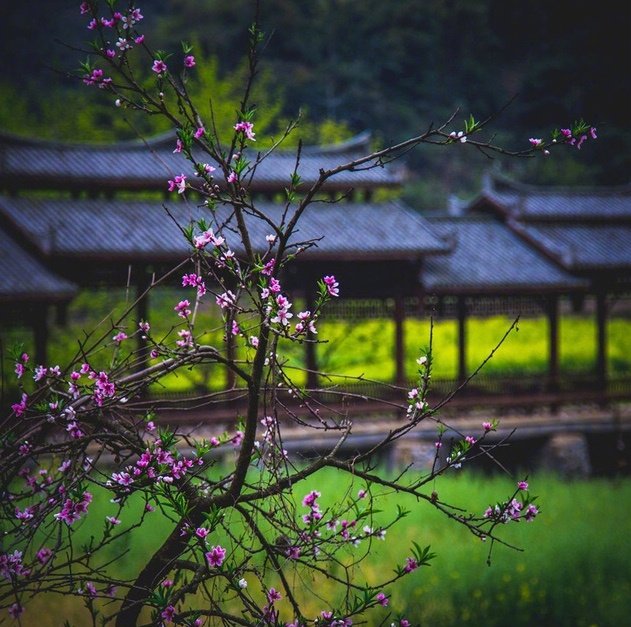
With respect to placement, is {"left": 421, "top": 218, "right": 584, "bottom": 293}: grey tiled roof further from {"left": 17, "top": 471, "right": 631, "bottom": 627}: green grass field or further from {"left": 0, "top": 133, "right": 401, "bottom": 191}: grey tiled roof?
{"left": 17, "top": 471, "right": 631, "bottom": 627}: green grass field

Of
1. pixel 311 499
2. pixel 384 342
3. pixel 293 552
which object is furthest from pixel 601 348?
pixel 293 552

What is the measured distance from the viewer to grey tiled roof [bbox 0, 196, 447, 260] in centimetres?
1380

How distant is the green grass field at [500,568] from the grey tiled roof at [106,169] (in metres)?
6.14

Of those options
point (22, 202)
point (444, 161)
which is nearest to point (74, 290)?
point (22, 202)

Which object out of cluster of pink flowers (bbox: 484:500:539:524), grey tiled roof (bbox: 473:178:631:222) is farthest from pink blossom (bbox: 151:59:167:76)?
grey tiled roof (bbox: 473:178:631:222)

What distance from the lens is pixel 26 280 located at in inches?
503

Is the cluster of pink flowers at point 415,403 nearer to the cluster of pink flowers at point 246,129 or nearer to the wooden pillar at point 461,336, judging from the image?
the cluster of pink flowers at point 246,129

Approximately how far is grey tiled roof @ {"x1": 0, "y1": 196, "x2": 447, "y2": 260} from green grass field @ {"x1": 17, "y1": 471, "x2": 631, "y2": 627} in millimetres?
4074

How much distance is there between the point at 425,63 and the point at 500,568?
36.3 meters

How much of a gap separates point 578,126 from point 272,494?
188 centimetres

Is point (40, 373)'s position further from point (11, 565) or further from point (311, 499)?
point (311, 499)

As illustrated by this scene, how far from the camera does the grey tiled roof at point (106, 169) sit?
15195mm

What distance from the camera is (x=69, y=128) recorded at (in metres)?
25.4

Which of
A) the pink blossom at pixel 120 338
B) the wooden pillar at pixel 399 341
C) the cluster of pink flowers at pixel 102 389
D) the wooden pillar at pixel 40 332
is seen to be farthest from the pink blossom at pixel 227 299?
the wooden pillar at pixel 399 341
